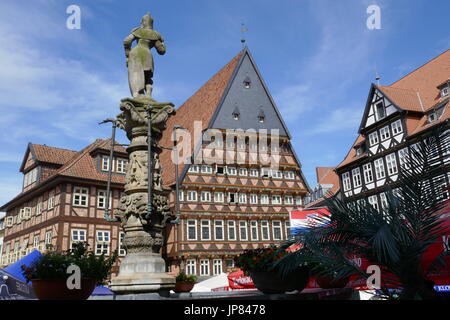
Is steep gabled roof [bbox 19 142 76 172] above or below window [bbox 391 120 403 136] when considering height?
above

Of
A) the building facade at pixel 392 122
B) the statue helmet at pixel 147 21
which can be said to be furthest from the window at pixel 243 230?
the statue helmet at pixel 147 21

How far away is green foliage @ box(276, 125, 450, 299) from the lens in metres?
3.31

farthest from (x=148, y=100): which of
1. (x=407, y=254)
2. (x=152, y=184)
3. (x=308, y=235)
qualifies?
(x=407, y=254)

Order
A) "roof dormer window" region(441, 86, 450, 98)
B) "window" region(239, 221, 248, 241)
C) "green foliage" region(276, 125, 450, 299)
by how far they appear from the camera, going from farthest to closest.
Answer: "window" region(239, 221, 248, 241) → "roof dormer window" region(441, 86, 450, 98) → "green foliage" region(276, 125, 450, 299)

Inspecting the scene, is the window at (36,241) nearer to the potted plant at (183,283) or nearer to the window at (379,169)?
the potted plant at (183,283)

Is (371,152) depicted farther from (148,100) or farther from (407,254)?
(407,254)

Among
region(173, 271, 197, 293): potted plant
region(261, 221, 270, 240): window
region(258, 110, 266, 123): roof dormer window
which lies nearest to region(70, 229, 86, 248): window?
region(261, 221, 270, 240): window

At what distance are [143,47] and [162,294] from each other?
3.61m

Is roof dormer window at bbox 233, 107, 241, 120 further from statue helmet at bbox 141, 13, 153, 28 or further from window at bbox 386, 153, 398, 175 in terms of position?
statue helmet at bbox 141, 13, 153, 28

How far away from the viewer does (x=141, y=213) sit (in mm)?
5305

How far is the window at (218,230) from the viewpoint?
27.2 metres

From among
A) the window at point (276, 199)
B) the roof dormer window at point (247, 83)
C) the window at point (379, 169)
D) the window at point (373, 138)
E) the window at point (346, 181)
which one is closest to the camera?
the window at point (379, 169)

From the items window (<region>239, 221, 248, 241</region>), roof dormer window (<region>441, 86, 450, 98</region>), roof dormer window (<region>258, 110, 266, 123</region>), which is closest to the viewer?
roof dormer window (<region>441, 86, 450, 98</region>)

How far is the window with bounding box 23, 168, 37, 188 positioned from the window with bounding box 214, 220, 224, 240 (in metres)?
12.6
